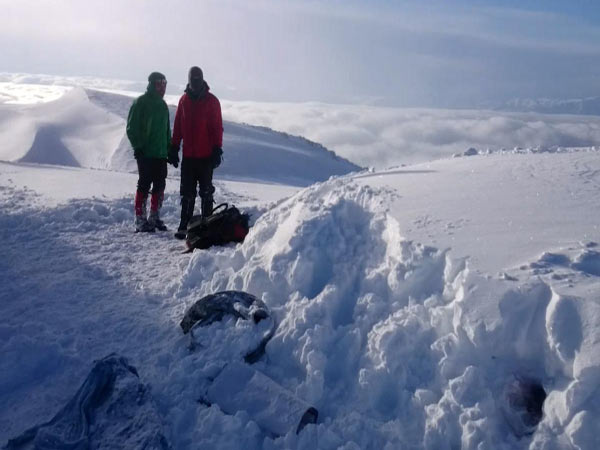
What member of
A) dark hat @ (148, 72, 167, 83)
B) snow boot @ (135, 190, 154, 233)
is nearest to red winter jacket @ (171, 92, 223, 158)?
dark hat @ (148, 72, 167, 83)

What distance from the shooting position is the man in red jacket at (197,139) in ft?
22.8

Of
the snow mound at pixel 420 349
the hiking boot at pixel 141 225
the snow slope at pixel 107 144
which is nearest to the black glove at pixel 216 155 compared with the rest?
the hiking boot at pixel 141 225

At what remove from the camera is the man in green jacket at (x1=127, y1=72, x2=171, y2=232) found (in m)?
7.15

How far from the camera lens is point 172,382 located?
13.0 feet

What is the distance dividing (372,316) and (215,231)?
2893mm

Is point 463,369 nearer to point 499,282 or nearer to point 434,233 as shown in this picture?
point 499,282

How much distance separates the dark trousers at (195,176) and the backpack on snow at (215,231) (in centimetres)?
81

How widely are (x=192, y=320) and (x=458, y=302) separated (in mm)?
2139

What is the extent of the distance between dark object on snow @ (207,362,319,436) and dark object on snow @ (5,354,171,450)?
459 mm

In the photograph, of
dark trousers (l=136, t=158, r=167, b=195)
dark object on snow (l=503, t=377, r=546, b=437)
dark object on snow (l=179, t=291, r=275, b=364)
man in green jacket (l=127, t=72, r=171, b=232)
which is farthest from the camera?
dark trousers (l=136, t=158, r=167, b=195)

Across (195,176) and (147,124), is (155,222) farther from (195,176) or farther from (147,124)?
(147,124)

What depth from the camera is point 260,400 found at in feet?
12.0

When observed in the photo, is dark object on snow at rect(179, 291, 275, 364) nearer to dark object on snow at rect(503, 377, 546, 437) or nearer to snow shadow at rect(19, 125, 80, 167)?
dark object on snow at rect(503, 377, 546, 437)

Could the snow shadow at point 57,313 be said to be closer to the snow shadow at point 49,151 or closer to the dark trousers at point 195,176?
the dark trousers at point 195,176
